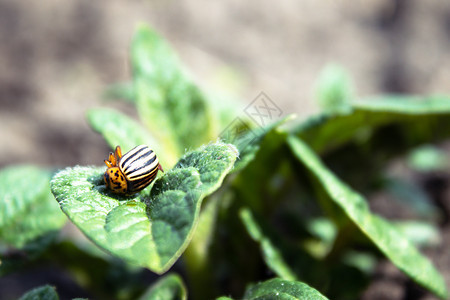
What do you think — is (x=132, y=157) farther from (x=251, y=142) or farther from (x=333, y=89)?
(x=333, y=89)

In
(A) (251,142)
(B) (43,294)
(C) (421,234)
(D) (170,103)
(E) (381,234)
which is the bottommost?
(C) (421,234)

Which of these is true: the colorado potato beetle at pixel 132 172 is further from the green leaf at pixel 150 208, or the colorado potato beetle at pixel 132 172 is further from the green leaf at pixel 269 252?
the green leaf at pixel 269 252

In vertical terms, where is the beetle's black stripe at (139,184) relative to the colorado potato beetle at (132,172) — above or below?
below

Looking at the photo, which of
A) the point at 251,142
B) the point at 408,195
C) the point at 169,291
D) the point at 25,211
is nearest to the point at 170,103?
the point at 251,142

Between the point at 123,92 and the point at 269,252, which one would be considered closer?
the point at 269,252

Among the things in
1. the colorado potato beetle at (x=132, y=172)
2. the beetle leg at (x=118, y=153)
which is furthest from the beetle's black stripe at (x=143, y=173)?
the beetle leg at (x=118, y=153)

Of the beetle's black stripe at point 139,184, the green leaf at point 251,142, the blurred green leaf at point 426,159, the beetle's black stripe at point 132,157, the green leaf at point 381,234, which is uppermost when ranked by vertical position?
the beetle's black stripe at point 132,157

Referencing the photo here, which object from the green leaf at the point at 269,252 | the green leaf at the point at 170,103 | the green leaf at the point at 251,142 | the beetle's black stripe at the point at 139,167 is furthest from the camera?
the green leaf at the point at 170,103
